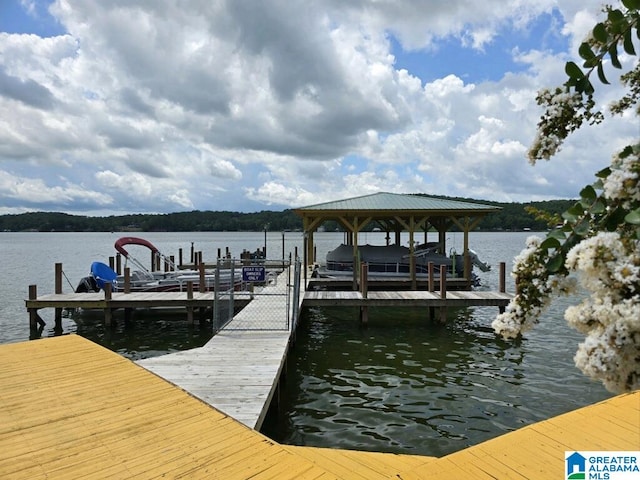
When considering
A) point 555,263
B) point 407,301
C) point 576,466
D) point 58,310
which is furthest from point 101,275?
point 555,263

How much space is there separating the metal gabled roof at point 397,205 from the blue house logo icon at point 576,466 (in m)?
15.8

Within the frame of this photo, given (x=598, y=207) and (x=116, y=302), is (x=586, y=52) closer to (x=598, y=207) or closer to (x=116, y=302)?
(x=598, y=207)

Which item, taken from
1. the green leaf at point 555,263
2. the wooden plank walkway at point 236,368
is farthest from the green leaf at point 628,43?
the wooden plank walkway at point 236,368

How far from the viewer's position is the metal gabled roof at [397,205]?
19219mm

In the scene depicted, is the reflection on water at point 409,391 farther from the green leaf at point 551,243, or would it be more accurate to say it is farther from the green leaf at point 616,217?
the green leaf at point 616,217

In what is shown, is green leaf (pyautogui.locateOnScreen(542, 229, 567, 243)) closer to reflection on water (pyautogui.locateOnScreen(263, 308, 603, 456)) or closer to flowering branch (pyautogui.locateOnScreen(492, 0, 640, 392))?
flowering branch (pyautogui.locateOnScreen(492, 0, 640, 392))

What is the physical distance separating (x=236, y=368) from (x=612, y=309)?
679 cm

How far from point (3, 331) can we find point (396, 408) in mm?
14851

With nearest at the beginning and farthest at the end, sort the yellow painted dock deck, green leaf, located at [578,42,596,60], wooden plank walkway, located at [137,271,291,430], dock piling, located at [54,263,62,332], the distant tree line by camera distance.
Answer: green leaf, located at [578,42,596,60]
the yellow painted dock deck
wooden plank walkway, located at [137,271,291,430]
dock piling, located at [54,263,62,332]
the distant tree line

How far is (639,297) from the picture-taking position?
53.0 inches

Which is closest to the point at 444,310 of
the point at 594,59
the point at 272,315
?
the point at 272,315

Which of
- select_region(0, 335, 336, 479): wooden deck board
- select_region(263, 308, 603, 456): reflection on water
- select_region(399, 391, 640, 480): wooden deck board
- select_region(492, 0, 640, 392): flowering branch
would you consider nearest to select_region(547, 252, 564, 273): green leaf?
select_region(492, 0, 640, 392): flowering branch

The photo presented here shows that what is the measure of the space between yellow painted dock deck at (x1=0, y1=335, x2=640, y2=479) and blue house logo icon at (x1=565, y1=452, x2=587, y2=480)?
0.08 m

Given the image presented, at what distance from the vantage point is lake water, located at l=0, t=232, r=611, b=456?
7.55 m
